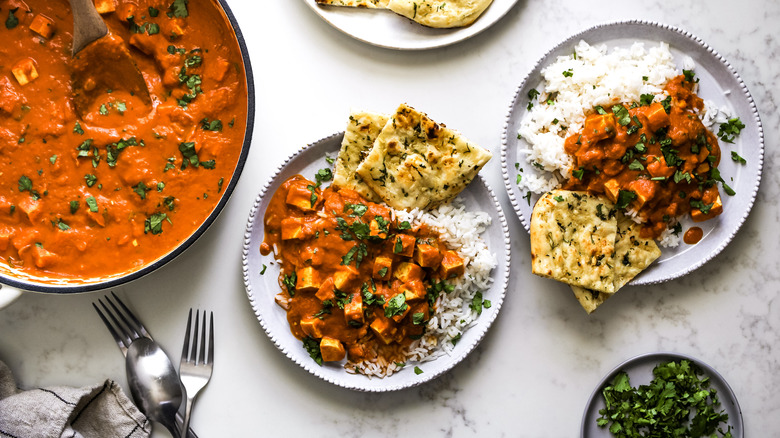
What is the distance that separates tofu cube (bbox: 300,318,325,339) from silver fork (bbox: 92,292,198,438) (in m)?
1.01

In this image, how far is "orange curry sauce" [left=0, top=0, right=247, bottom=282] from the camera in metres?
3.55

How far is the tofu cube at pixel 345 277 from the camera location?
3.64 m

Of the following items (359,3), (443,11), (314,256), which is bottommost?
(314,256)

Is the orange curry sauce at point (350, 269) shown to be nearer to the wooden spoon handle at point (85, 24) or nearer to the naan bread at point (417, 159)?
the naan bread at point (417, 159)

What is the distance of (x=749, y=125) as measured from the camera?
12.9ft

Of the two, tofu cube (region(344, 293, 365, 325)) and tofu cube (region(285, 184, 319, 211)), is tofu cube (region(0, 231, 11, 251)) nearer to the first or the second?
tofu cube (region(285, 184, 319, 211))

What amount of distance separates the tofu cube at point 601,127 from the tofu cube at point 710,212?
715mm

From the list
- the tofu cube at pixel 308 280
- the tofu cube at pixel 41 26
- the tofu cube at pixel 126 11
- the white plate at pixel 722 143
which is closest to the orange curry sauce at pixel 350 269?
the tofu cube at pixel 308 280

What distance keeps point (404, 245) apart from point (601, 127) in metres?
1.31

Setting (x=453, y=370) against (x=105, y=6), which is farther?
(x=453, y=370)

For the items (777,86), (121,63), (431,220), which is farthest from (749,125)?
(121,63)

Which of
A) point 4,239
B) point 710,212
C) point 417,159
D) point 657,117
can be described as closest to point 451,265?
point 417,159

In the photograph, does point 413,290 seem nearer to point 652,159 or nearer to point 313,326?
point 313,326

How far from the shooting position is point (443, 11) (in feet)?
12.9
